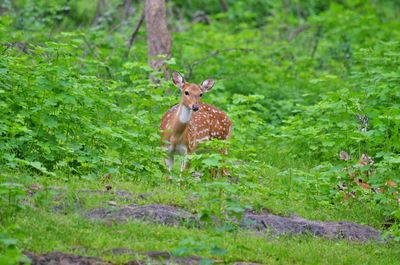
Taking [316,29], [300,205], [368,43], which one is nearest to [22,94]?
[300,205]

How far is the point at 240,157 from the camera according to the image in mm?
13398

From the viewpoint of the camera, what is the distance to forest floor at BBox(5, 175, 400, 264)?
26.2 feet

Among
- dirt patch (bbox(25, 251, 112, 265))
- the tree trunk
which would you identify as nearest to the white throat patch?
the tree trunk

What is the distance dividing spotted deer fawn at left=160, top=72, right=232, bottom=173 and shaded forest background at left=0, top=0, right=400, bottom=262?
12.8 inches

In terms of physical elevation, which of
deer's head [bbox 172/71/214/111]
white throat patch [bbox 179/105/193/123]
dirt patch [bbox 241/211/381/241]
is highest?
deer's head [bbox 172/71/214/111]

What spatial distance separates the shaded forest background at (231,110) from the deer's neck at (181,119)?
321 millimetres

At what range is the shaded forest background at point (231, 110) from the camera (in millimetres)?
10703

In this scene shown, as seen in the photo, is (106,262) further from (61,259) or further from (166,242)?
(166,242)

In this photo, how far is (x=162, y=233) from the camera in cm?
877

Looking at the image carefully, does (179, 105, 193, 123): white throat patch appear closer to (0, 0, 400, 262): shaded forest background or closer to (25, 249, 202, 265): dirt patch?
(0, 0, 400, 262): shaded forest background

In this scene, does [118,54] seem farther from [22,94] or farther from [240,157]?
[22,94]

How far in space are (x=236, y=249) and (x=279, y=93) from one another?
9.77m

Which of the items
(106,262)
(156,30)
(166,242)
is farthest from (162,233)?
(156,30)

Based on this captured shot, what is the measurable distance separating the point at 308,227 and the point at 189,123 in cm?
321
